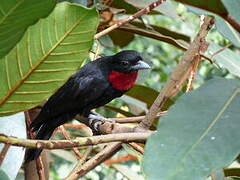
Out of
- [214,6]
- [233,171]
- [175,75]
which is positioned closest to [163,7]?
[233,171]

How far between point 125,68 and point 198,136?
1646 millimetres

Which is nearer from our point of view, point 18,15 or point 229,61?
point 18,15

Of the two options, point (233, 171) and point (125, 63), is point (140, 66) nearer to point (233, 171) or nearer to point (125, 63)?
point (125, 63)

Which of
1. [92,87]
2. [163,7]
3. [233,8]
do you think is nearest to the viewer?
[233,8]

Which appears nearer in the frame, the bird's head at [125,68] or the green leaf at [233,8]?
the green leaf at [233,8]

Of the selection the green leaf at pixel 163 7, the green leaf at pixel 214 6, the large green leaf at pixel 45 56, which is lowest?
the green leaf at pixel 163 7

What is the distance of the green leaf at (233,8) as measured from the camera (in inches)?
33.7

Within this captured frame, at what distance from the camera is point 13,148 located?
48.3 inches

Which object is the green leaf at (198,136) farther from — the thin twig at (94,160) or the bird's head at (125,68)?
the bird's head at (125,68)

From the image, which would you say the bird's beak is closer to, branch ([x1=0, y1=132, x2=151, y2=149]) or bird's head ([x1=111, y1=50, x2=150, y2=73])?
bird's head ([x1=111, y1=50, x2=150, y2=73])

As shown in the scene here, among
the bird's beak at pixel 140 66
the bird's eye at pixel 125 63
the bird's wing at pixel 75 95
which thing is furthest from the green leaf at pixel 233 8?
the bird's eye at pixel 125 63

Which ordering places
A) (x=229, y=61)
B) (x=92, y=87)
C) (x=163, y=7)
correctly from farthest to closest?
1. (x=92, y=87)
2. (x=163, y=7)
3. (x=229, y=61)

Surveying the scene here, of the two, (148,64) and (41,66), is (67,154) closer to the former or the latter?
(148,64)

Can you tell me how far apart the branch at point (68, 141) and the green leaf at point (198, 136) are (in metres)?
0.11
